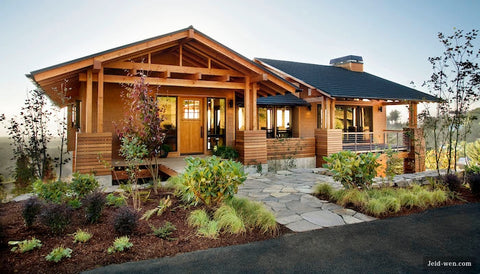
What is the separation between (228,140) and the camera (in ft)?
37.3

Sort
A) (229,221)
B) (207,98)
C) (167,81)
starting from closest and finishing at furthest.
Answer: (229,221)
(167,81)
(207,98)

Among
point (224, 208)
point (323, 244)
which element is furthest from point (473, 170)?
point (224, 208)

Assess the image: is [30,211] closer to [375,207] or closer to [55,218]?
[55,218]

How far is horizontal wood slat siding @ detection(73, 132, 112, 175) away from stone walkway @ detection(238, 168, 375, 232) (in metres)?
3.59

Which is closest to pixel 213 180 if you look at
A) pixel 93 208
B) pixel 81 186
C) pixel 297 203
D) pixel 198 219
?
pixel 198 219

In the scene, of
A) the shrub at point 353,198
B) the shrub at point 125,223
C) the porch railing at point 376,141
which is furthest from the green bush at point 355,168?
the porch railing at point 376,141

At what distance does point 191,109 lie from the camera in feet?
35.9

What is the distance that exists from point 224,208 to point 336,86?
1227cm

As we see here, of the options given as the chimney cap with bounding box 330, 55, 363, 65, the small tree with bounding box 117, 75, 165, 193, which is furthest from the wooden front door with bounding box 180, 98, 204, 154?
the chimney cap with bounding box 330, 55, 363, 65

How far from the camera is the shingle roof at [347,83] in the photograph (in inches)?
566

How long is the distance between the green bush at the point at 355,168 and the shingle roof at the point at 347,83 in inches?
304

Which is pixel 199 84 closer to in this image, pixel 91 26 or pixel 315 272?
pixel 91 26

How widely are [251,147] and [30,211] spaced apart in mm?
6520

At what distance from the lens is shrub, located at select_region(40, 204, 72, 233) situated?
3566mm
